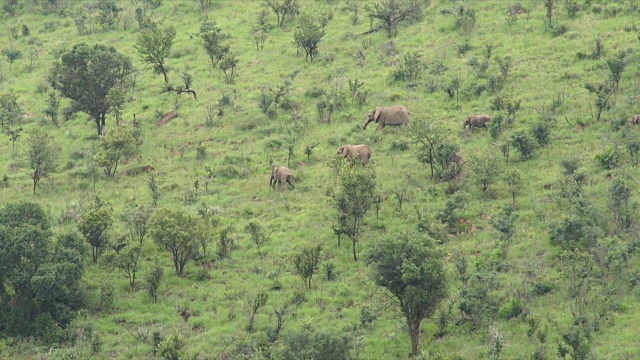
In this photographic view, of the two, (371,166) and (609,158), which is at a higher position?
(609,158)

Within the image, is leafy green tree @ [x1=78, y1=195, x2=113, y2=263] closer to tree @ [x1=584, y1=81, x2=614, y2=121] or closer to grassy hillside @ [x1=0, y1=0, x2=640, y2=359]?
grassy hillside @ [x1=0, y1=0, x2=640, y2=359]

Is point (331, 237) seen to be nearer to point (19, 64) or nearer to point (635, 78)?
point (635, 78)

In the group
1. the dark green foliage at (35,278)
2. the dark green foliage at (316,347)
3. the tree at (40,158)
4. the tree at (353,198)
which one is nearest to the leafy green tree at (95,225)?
the dark green foliage at (35,278)

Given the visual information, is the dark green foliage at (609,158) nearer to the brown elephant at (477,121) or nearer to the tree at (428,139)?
the brown elephant at (477,121)

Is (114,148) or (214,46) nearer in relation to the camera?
(114,148)

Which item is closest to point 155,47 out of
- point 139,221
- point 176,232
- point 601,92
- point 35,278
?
point 139,221

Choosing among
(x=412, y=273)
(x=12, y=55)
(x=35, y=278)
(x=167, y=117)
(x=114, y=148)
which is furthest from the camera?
(x=12, y=55)

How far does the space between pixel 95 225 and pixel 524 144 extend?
22035mm

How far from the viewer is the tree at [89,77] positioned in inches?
2031

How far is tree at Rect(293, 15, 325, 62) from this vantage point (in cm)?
5906

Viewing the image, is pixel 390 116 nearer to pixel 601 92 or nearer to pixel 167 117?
pixel 601 92

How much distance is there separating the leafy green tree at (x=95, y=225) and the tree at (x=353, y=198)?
35.6 ft

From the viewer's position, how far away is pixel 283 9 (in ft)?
221

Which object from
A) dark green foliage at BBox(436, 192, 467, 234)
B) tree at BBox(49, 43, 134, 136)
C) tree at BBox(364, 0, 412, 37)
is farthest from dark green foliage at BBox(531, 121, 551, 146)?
tree at BBox(49, 43, 134, 136)
